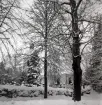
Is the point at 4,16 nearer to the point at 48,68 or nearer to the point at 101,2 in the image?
the point at 101,2

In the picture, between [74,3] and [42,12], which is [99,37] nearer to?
[74,3]

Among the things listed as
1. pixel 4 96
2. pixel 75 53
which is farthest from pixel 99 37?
pixel 4 96

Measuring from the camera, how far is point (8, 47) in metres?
7.50

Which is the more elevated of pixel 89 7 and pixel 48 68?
pixel 89 7

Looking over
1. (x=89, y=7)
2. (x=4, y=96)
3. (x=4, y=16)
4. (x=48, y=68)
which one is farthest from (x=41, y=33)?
(x=4, y=16)

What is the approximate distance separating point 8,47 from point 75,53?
357 centimetres

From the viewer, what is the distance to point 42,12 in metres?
18.5

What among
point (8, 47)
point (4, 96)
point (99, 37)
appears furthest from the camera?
point (4, 96)

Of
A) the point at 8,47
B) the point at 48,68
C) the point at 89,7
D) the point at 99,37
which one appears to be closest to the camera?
the point at 8,47

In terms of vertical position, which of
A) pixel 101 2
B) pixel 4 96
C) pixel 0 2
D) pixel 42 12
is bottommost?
pixel 4 96

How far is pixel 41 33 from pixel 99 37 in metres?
10.5

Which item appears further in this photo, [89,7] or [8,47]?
[89,7]

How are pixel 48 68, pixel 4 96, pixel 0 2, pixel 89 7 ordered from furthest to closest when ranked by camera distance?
1. pixel 48 68
2. pixel 4 96
3. pixel 89 7
4. pixel 0 2

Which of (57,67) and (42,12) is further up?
(42,12)
